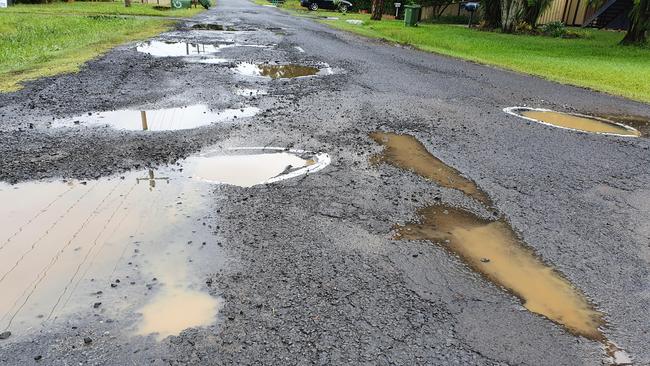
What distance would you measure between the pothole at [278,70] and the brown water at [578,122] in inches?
188


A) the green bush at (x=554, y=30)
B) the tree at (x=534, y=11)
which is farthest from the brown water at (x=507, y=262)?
the tree at (x=534, y=11)

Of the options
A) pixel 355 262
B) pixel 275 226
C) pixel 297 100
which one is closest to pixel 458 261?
pixel 355 262

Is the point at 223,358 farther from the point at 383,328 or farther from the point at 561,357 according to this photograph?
the point at 561,357

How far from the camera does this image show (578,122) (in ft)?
25.3

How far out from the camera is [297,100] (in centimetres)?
822

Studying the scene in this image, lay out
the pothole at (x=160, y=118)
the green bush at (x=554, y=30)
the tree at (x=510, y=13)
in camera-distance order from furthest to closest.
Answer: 1. the tree at (x=510, y=13)
2. the green bush at (x=554, y=30)
3. the pothole at (x=160, y=118)

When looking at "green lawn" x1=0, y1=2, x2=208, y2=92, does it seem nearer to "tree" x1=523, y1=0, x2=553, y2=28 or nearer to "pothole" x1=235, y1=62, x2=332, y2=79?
"pothole" x1=235, y1=62, x2=332, y2=79

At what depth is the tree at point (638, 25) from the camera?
2002 centimetres

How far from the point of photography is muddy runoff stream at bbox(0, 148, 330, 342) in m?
2.92

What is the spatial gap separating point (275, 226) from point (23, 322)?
1838 mm

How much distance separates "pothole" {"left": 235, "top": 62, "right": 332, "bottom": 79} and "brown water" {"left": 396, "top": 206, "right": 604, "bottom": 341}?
686 cm

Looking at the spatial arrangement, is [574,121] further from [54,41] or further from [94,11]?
[94,11]

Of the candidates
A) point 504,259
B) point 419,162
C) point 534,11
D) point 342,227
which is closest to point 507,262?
point 504,259

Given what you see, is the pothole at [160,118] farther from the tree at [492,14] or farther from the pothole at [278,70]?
the tree at [492,14]
